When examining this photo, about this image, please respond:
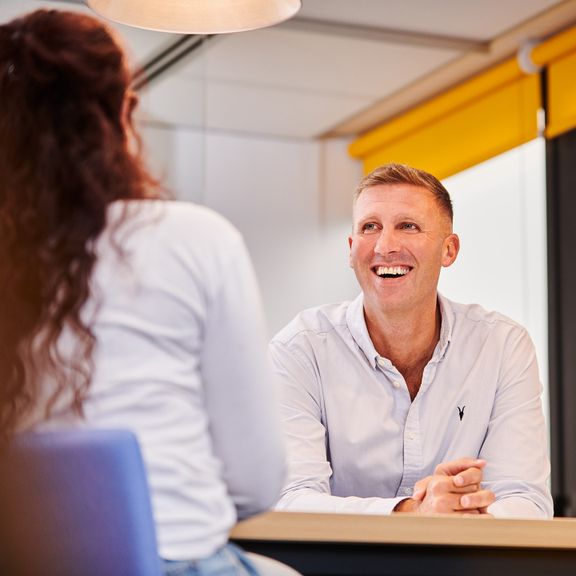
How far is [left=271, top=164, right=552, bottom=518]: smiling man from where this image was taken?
8.92 ft

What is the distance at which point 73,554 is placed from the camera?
1324 millimetres

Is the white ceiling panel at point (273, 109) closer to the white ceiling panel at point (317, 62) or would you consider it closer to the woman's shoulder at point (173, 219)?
the white ceiling panel at point (317, 62)

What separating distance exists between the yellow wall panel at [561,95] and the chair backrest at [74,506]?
13.9 ft

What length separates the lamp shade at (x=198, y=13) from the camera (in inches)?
107

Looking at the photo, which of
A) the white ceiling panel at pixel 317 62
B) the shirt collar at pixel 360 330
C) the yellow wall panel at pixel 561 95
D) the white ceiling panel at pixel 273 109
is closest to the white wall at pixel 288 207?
the white ceiling panel at pixel 273 109

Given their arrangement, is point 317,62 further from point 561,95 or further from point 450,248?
point 450,248

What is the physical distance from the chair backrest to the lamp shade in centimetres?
161

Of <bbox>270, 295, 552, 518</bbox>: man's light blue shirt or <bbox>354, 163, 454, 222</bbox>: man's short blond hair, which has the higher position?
Answer: <bbox>354, 163, 454, 222</bbox>: man's short blond hair

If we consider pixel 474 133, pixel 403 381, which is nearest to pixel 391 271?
pixel 403 381

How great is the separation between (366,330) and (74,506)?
1.66m

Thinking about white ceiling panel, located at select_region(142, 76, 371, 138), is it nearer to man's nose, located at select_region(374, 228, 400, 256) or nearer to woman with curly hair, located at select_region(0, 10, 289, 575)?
man's nose, located at select_region(374, 228, 400, 256)

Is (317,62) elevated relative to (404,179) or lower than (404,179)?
elevated

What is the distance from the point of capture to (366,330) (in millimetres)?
2916

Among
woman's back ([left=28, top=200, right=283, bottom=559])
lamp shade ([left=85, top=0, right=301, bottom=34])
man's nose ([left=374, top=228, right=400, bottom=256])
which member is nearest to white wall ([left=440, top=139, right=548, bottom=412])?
man's nose ([left=374, top=228, right=400, bottom=256])
